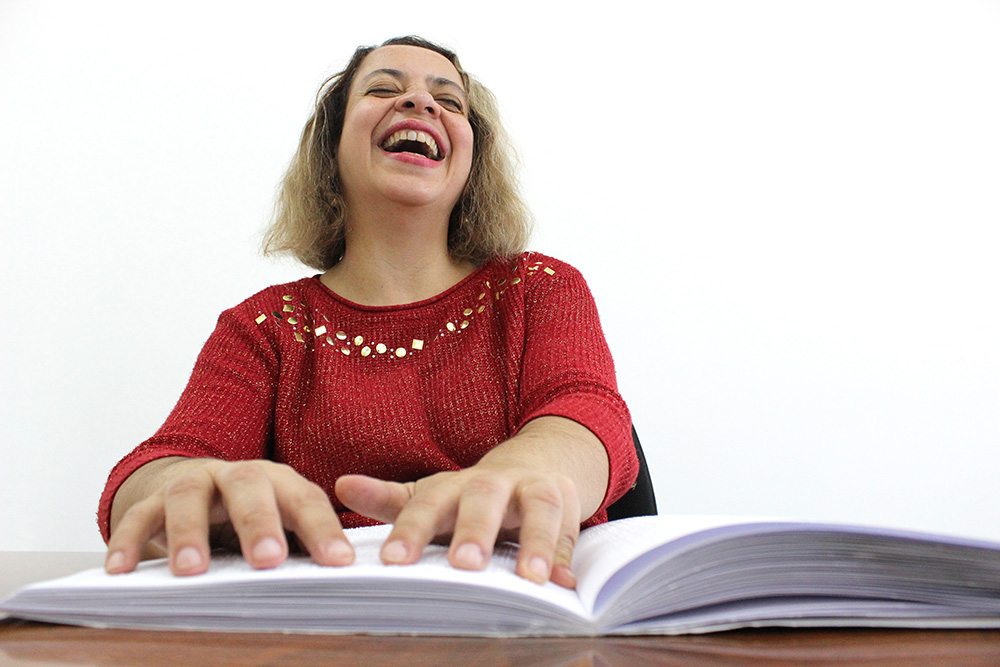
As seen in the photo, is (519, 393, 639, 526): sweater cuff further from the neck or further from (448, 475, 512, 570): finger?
the neck

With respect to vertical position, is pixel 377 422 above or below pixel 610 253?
below

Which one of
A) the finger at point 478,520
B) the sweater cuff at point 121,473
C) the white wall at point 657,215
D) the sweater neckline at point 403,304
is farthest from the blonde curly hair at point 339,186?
the finger at point 478,520

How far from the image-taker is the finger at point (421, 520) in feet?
1.25

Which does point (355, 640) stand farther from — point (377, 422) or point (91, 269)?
point (91, 269)

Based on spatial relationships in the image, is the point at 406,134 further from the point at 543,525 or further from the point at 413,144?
the point at 543,525

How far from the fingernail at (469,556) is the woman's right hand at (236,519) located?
0.06 m

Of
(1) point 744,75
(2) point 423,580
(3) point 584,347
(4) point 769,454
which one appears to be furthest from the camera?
(1) point 744,75

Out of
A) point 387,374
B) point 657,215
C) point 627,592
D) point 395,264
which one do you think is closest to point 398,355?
point 387,374

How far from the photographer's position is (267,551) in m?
0.38

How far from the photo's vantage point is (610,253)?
1.93m

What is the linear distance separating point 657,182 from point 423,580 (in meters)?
1.76

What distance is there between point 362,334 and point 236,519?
611 mm

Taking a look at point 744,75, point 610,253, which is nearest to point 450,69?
point 610,253

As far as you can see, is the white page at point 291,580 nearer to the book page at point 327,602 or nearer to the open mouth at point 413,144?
the book page at point 327,602
